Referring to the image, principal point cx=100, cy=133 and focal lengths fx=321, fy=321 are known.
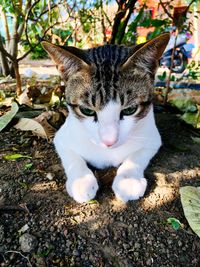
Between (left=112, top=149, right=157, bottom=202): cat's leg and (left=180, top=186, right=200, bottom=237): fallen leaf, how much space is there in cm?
21

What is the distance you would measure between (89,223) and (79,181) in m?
0.24

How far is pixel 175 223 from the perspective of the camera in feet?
5.10

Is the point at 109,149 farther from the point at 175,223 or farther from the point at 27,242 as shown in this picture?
the point at 27,242

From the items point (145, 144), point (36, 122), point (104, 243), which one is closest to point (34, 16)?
point (36, 122)

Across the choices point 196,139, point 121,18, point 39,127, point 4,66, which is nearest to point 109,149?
point 39,127

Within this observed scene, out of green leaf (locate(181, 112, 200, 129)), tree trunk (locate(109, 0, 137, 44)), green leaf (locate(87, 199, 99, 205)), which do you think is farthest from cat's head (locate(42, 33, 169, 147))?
tree trunk (locate(109, 0, 137, 44))

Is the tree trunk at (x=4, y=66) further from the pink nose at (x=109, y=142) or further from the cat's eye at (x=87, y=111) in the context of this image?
the pink nose at (x=109, y=142)

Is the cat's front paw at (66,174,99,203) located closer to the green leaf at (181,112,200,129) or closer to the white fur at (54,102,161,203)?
the white fur at (54,102,161,203)

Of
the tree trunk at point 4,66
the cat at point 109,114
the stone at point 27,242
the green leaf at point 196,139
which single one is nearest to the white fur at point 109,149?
the cat at point 109,114

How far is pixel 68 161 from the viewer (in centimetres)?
192

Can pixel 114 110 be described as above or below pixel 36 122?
above

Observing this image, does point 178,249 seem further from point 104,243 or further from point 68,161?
point 68,161

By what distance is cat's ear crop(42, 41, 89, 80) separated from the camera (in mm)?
1720

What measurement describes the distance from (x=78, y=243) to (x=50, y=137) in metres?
1.14
